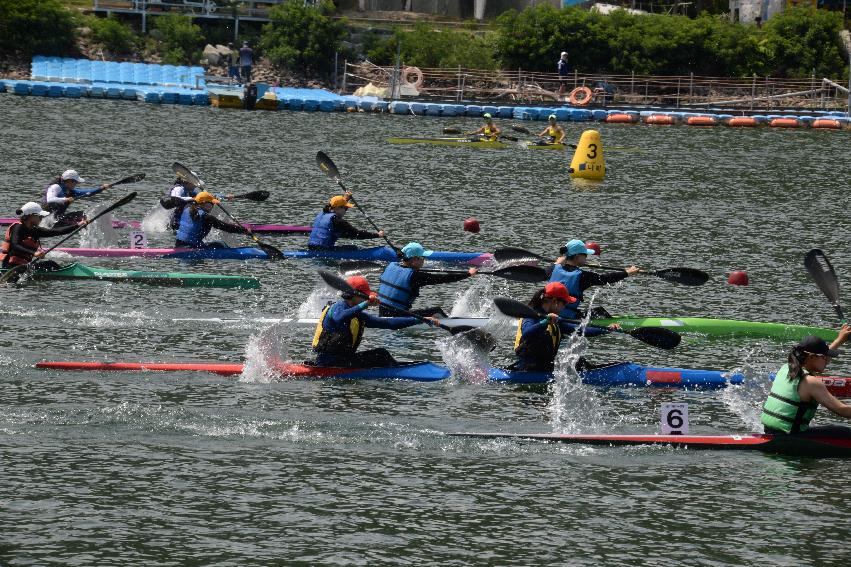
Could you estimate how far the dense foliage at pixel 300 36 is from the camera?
3169 inches

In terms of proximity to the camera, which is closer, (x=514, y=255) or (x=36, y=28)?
(x=514, y=255)

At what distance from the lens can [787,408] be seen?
56.1ft

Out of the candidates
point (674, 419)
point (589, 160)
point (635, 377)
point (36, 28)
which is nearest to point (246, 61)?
point (36, 28)

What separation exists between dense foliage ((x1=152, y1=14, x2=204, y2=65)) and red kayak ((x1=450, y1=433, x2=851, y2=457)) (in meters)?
65.5

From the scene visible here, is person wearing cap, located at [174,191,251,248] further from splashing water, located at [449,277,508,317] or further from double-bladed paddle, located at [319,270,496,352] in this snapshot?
double-bladed paddle, located at [319,270,496,352]

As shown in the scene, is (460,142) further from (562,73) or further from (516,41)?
(516,41)

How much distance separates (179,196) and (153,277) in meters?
4.74

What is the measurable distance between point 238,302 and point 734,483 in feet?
39.4

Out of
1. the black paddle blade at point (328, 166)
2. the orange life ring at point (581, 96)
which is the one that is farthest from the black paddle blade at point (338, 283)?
the orange life ring at point (581, 96)

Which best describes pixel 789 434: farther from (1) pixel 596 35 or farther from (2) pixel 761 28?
(2) pixel 761 28

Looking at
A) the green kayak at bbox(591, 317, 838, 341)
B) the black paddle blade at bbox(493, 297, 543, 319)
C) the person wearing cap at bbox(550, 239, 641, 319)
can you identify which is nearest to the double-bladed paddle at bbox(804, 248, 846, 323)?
the person wearing cap at bbox(550, 239, 641, 319)

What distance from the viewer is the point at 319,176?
4547 cm

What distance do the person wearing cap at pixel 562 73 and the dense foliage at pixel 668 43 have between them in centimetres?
189

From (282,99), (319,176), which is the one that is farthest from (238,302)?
(282,99)
